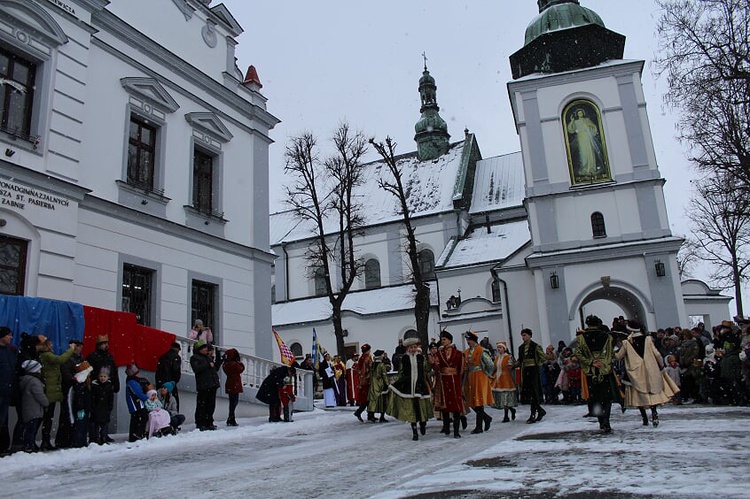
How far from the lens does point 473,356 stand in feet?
37.8

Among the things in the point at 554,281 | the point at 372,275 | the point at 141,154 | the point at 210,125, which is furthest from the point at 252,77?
the point at 372,275

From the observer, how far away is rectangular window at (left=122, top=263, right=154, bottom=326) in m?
14.4

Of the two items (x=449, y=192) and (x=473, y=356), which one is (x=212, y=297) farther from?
(x=449, y=192)

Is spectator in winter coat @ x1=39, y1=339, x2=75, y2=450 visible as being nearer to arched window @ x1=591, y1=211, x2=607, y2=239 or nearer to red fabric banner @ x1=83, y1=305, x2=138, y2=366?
red fabric banner @ x1=83, y1=305, x2=138, y2=366

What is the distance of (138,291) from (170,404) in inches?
155

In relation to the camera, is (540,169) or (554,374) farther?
(540,169)

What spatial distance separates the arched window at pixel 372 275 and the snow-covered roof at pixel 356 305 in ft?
5.36

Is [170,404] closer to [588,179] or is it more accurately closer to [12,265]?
[12,265]

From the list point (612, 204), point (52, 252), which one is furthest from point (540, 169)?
point (52, 252)

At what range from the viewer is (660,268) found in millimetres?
26734

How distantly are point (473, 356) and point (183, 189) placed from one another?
9.36 m

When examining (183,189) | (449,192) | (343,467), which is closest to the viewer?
(343,467)

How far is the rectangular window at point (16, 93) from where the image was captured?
39.5 ft

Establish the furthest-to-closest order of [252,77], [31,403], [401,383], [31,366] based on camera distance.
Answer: [252,77] → [401,383] → [31,366] → [31,403]
